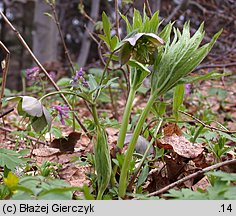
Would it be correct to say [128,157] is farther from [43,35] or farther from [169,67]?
[43,35]

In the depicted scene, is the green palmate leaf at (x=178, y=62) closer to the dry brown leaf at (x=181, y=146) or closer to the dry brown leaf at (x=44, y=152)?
the dry brown leaf at (x=181, y=146)

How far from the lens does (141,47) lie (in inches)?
32.1

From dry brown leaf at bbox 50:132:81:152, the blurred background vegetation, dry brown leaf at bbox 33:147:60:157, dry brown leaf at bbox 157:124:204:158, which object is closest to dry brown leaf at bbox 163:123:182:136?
dry brown leaf at bbox 157:124:204:158

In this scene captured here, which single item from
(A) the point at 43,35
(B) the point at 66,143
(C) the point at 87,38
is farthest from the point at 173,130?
(C) the point at 87,38

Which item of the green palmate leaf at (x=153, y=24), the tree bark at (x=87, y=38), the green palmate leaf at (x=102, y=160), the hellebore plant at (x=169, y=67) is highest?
the green palmate leaf at (x=153, y=24)

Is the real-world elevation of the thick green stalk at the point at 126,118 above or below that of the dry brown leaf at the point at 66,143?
above

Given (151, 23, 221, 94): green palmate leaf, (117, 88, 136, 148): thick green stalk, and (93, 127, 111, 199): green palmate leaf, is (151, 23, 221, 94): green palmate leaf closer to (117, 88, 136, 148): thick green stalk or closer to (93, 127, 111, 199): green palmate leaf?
(117, 88, 136, 148): thick green stalk

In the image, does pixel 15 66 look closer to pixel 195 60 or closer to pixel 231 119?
pixel 231 119

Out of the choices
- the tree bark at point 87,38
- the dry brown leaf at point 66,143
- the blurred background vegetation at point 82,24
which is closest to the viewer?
the dry brown leaf at point 66,143

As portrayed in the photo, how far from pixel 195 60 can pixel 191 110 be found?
1.57 m

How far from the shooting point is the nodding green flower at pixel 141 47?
77 cm

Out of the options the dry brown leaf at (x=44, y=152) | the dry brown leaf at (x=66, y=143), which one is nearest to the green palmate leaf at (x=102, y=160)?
the dry brown leaf at (x=66, y=143)
